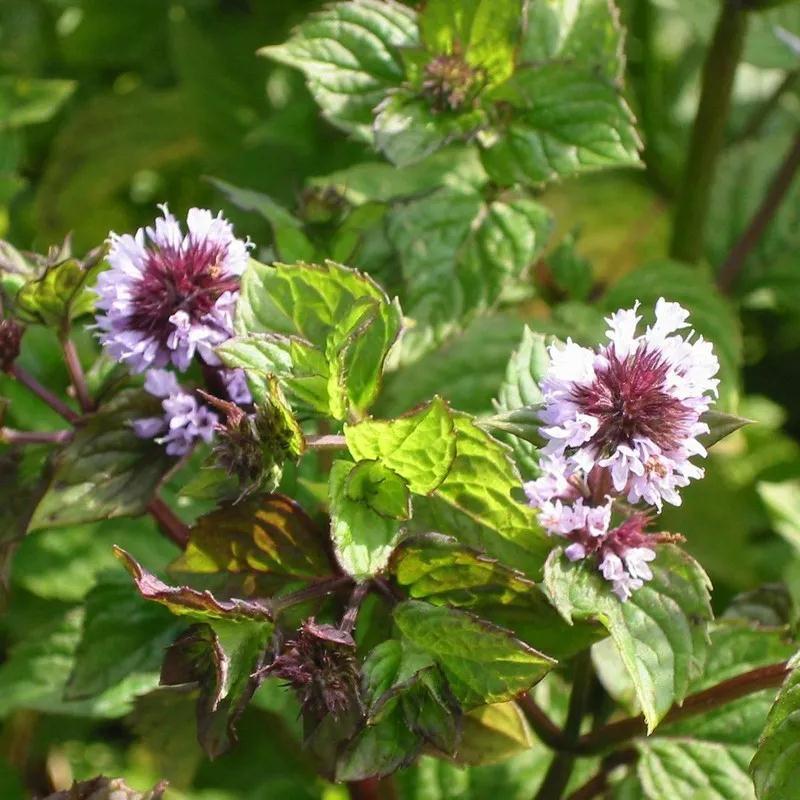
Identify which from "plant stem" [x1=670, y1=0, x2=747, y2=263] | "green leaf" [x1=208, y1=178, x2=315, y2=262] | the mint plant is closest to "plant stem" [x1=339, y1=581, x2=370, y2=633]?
the mint plant

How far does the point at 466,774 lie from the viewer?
118 centimetres

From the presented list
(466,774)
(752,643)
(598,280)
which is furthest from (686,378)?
(598,280)

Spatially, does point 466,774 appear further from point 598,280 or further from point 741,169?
point 741,169

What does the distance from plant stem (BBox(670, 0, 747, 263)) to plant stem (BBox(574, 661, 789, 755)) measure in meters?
0.74

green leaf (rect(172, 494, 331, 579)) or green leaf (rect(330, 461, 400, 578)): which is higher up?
green leaf (rect(330, 461, 400, 578))

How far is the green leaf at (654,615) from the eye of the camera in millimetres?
764

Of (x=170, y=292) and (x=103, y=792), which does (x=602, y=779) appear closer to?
(x=103, y=792)

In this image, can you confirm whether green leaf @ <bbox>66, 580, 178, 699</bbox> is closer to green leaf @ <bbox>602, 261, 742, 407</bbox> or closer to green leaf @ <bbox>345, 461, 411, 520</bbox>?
green leaf @ <bbox>345, 461, 411, 520</bbox>

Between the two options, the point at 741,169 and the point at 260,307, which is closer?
the point at 260,307

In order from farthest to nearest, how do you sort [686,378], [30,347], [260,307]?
1. [30,347]
2. [260,307]
3. [686,378]

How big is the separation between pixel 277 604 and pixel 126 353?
21cm

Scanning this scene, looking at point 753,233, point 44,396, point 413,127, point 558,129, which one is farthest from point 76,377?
point 753,233

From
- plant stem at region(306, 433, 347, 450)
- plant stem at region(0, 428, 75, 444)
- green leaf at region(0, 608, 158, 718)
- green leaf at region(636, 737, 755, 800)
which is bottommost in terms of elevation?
green leaf at region(0, 608, 158, 718)

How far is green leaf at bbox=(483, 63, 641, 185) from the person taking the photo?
1.08 m
